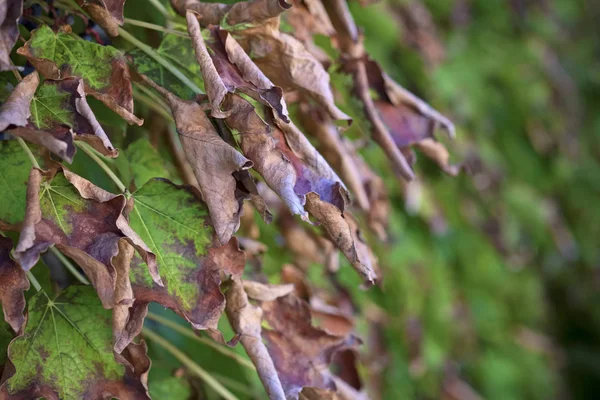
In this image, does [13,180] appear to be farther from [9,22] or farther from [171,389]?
Result: [171,389]

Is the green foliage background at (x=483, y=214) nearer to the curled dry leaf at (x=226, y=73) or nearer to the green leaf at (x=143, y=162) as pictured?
the green leaf at (x=143, y=162)

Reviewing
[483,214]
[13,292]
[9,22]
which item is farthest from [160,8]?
[483,214]

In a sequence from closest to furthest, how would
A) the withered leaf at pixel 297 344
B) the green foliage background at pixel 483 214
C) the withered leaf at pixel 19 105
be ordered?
the withered leaf at pixel 19 105 → the withered leaf at pixel 297 344 → the green foliage background at pixel 483 214

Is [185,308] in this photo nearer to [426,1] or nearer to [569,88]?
[426,1]

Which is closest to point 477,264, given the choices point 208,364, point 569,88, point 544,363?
point 544,363

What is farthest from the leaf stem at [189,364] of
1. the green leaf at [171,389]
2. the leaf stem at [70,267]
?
the leaf stem at [70,267]

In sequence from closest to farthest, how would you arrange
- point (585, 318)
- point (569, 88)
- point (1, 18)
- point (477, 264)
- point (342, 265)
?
point (1, 18), point (342, 265), point (477, 264), point (569, 88), point (585, 318)
